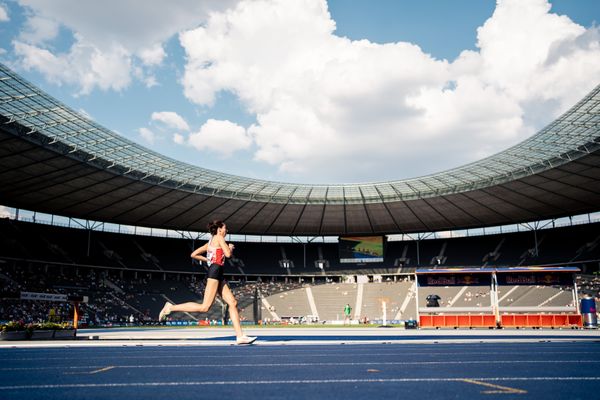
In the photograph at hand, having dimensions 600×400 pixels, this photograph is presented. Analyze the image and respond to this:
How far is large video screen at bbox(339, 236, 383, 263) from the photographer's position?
221 ft

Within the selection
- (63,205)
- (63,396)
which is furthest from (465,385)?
(63,205)

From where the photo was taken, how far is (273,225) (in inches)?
2630

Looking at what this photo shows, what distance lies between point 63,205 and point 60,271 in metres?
8.00

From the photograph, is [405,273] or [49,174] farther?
[405,273]

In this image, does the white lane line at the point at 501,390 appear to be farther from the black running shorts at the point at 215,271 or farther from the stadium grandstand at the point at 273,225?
the stadium grandstand at the point at 273,225

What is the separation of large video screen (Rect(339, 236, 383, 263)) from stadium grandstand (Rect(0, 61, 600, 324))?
312 mm

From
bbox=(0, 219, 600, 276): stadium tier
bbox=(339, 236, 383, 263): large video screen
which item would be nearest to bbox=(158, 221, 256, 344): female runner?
Answer: bbox=(0, 219, 600, 276): stadium tier

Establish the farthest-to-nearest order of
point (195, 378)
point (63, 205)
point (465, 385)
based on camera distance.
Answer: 1. point (63, 205)
2. point (195, 378)
3. point (465, 385)

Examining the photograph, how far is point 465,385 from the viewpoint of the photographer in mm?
5352

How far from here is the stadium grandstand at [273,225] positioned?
3822 cm

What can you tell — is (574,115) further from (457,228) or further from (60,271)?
(60,271)

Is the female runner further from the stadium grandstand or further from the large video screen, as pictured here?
the large video screen

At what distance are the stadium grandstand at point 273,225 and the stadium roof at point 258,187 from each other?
0.53 ft

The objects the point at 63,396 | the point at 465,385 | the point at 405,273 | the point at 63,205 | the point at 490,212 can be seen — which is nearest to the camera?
the point at 63,396
